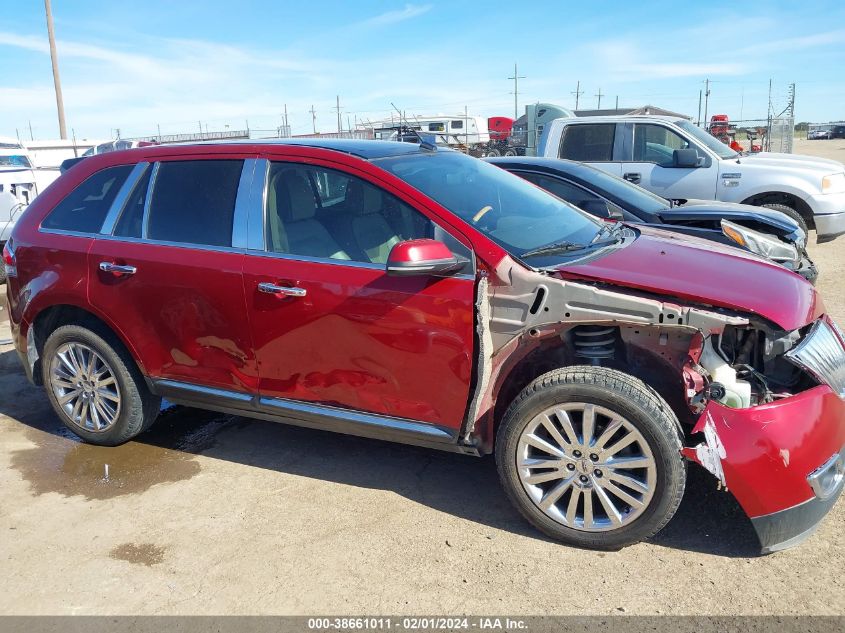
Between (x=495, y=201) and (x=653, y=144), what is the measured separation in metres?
6.25

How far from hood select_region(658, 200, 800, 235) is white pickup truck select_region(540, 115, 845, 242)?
2204 mm

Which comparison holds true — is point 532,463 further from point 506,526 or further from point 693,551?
point 693,551

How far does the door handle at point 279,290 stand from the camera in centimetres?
349

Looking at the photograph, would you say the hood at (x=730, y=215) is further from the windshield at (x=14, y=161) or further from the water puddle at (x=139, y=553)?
the windshield at (x=14, y=161)

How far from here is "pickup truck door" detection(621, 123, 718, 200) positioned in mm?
8844

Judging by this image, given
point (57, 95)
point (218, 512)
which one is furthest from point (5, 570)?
point (57, 95)

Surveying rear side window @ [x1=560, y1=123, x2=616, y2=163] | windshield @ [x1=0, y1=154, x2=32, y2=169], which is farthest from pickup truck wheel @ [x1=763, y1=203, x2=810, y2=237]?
windshield @ [x1=0, y1=154, x2=32, y2=169]

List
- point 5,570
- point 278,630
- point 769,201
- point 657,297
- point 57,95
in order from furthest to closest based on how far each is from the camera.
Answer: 1. point 57,95
2. point 769,201
3. point 5,570
4. point 657,297
5. point 278,630

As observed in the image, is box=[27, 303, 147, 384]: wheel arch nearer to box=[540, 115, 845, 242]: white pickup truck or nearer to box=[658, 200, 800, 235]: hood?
box=[658, 200, 800, 235]: hood

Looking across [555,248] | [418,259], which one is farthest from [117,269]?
[555,248]

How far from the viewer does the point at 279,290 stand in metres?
3.52

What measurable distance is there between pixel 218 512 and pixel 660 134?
25.7 ft

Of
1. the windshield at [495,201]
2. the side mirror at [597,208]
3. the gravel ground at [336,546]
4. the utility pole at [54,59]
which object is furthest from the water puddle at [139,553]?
the utility pole at [54,59]

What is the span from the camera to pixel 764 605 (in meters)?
2.72
